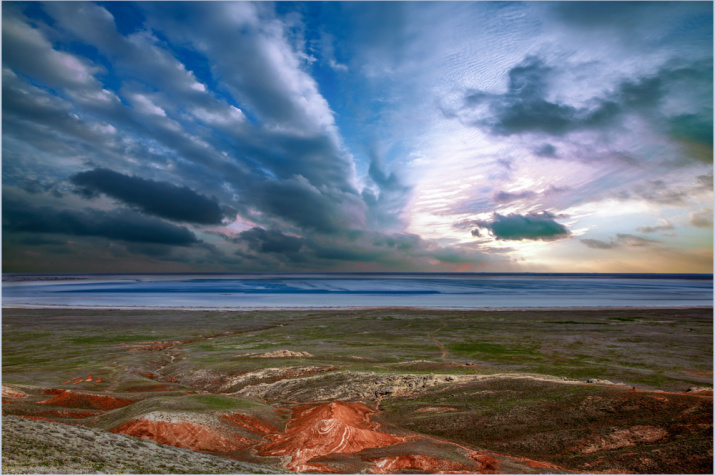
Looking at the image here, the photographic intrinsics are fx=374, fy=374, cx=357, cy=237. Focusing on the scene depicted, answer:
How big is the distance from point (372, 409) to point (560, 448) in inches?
491

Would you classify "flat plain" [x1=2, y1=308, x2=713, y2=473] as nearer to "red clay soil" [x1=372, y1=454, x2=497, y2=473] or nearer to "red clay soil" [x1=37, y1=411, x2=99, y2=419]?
"red clay soil" [x1=372, y1=454, x2=497, y2=473]

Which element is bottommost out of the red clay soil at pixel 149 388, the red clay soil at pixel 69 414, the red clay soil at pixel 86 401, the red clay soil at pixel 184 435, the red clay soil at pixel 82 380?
the red clay soil at pixel 82 380

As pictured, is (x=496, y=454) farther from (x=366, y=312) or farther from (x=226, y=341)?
(x=366, y=312)

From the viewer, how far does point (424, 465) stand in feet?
57.9

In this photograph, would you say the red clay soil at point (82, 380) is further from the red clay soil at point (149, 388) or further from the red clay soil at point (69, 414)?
the red clay soil at point (69, 414)

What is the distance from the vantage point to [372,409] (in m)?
27.8

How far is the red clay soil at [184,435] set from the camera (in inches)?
802

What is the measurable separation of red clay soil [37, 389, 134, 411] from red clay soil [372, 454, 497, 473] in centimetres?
2227

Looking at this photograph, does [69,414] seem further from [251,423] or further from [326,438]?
[326,438]

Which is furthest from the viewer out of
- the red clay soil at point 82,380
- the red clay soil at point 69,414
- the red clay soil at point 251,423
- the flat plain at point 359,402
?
the red clay soil at point 82,380

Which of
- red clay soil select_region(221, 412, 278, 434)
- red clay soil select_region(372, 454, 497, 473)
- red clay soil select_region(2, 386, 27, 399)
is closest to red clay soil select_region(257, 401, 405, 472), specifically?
red clay soil select_region(221, 412, 278, 434)

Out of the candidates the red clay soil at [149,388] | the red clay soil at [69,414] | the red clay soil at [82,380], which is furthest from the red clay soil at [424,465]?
the red clay soil at [82,380]

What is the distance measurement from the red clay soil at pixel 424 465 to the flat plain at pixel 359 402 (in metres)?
0.06

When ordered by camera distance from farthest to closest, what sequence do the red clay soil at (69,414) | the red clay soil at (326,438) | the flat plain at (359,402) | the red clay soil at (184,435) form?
1. the red clay soil at (69,414)
2. the red clay soil at (184,435)
3. the red clay soil at (326,438)
4. the flat plain at (359,402)
